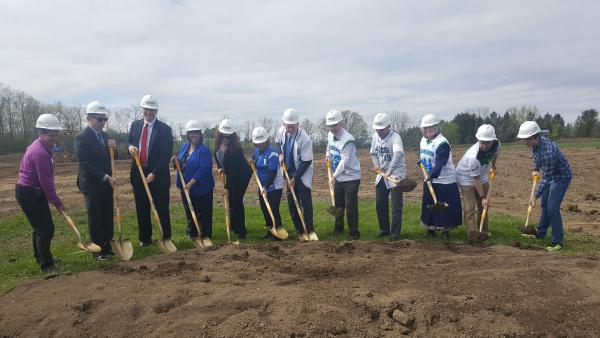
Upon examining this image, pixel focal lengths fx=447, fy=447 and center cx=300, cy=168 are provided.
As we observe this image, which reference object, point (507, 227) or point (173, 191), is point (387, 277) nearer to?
point (507, 227)

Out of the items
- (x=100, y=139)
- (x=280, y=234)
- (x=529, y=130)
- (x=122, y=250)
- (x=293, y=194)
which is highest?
(x=100, y=139)

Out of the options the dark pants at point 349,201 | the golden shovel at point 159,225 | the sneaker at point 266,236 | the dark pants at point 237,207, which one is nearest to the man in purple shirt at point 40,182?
the golden shovel at point 159,225

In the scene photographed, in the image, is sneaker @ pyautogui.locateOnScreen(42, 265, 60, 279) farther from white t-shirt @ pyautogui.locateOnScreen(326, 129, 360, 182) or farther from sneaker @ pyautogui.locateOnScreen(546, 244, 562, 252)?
sneaker @ pyautogui.locateOnScreen(546, 244, 562, 252)

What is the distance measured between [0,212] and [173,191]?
19.2 ft

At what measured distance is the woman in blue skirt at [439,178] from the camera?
7250mm

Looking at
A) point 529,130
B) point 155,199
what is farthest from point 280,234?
point 529,130

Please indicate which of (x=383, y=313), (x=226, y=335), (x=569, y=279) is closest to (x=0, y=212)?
(x=226, y=335)

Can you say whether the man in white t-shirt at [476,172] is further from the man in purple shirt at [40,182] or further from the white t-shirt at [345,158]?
the man in purple shirt at [40,182]

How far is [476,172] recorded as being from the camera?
24.0 feet

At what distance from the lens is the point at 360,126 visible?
51.2 metres

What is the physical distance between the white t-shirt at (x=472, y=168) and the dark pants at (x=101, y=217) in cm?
564

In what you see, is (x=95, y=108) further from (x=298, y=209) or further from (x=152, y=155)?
(x=298, y=209)

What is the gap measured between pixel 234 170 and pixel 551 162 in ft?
17.3

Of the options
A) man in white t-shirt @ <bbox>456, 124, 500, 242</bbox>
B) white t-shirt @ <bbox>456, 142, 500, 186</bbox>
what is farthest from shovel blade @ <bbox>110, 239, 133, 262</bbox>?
white t-shirt @ <bbox>456, 142, 500, 186</bbox>
